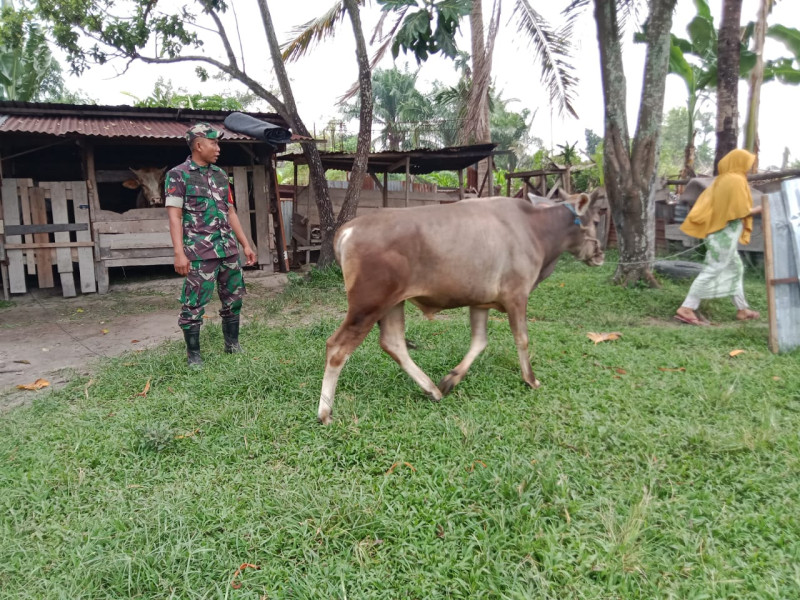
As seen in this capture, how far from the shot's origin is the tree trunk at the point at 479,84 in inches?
480

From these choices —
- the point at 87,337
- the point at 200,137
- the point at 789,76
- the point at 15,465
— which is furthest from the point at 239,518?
the point at 789,76

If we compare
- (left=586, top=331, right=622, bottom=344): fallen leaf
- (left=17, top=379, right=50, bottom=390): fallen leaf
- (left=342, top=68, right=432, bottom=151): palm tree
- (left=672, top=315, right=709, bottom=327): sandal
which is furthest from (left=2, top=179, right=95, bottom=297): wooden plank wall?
(left=342, top=68, right=432, bottom=151): palm tree

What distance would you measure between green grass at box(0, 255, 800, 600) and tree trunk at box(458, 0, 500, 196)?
28.1 feet

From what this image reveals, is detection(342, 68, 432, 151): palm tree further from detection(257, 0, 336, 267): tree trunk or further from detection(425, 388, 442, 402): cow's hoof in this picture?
detection(425, 388, 442, 402): cow's hoof

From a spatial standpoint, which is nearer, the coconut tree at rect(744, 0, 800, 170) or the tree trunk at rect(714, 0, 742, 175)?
the tree trunk at rect(714, 0, 742, 175)

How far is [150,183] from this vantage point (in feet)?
36.6

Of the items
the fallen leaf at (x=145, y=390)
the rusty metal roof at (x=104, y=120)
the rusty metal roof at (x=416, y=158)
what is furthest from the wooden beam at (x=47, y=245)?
the fallen leaf at (x=145, y=390)

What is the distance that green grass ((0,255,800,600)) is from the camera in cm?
235

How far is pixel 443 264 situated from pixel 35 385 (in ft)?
13.1

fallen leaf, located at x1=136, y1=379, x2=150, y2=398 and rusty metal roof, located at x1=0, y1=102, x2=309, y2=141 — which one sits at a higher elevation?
rusty metal roof, located at x1=0, y1=102, x2=309, y2=141

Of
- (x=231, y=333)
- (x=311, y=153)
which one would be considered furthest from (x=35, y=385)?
(x=311, y=153)

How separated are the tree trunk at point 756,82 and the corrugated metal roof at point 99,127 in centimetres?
1001

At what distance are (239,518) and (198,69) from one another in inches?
396

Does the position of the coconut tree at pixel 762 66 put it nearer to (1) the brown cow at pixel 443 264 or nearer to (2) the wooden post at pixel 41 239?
(1) the brown cow at pixel 443 264
